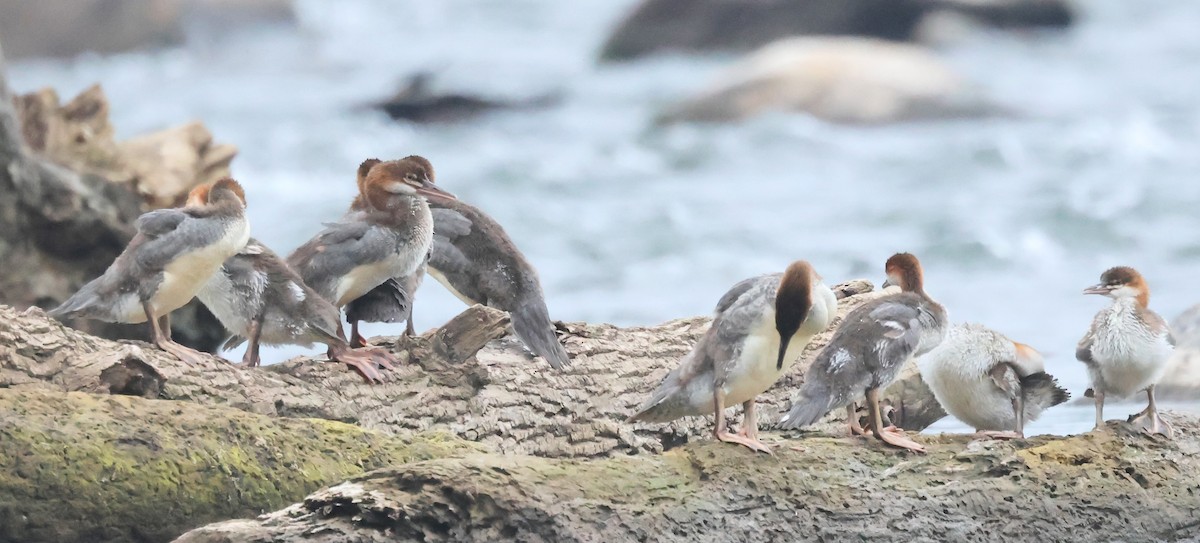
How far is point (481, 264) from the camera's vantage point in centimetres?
780

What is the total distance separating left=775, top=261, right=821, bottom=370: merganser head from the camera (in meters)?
5.55

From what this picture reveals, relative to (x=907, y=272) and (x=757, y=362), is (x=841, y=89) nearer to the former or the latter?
(x=907, y=272)

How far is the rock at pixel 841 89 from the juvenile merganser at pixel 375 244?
593 inches

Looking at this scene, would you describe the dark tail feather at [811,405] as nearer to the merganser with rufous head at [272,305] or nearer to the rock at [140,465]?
the rock at [140,465]

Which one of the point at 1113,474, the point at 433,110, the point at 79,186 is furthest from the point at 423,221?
the point at 433,110

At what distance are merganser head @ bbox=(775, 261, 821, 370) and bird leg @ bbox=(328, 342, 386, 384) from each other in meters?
1.86

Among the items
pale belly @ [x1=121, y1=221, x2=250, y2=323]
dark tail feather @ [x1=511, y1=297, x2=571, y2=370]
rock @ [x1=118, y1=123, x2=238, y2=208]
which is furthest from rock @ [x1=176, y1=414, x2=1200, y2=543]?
rock @ [x1=118, y1=123, x2=238, y2=208]

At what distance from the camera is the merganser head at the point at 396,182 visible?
7.54 meters

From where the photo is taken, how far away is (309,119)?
24000 mm

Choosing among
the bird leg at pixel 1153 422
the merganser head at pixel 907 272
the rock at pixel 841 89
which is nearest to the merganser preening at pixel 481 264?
the merganser head at pixel 907 272

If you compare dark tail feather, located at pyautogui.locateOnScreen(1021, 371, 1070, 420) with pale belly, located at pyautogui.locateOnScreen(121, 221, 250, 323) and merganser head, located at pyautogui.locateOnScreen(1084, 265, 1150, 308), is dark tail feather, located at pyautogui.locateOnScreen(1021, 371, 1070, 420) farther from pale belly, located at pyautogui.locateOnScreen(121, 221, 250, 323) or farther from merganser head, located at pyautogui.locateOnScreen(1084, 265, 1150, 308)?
pale belly, located at pyautogui.locateOnScreen(121, 221, 250, 323)

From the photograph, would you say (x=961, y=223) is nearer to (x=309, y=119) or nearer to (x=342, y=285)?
(x=309, y=119)

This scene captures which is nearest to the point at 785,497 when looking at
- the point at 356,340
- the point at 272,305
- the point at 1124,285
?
the point at 1124,285

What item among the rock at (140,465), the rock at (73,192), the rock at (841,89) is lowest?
the rock at (140,465)
